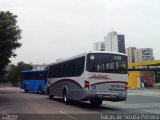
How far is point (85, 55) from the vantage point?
803 inches

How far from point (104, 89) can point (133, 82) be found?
57970mm

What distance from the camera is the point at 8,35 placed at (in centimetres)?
2809

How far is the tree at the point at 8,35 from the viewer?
90.3ft

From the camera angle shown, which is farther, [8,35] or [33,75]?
[33,75]

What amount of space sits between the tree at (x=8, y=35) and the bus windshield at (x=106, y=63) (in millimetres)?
9761

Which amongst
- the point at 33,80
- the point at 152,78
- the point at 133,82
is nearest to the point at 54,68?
the point at 33,80

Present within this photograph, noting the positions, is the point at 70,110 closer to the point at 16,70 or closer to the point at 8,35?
the point at 8,35

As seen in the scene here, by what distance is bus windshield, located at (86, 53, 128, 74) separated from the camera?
2011cm

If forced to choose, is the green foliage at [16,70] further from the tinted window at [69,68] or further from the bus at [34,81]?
the tinted window at [69,68]

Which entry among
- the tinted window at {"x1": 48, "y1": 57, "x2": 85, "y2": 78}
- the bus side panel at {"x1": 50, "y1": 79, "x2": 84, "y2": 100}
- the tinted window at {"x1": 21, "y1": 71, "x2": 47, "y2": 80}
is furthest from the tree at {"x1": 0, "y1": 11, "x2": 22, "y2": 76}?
the tinted window at {"x1": 21, "y1": 71, "x2": 47, "y2": 80}

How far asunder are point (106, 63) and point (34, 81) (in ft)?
85.8

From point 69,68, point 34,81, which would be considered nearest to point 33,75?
point 34,81

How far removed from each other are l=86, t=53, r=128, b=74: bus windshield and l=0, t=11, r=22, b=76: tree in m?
9.76

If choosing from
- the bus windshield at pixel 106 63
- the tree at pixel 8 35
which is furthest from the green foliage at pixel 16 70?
the bus windshield at pixel 106 63
